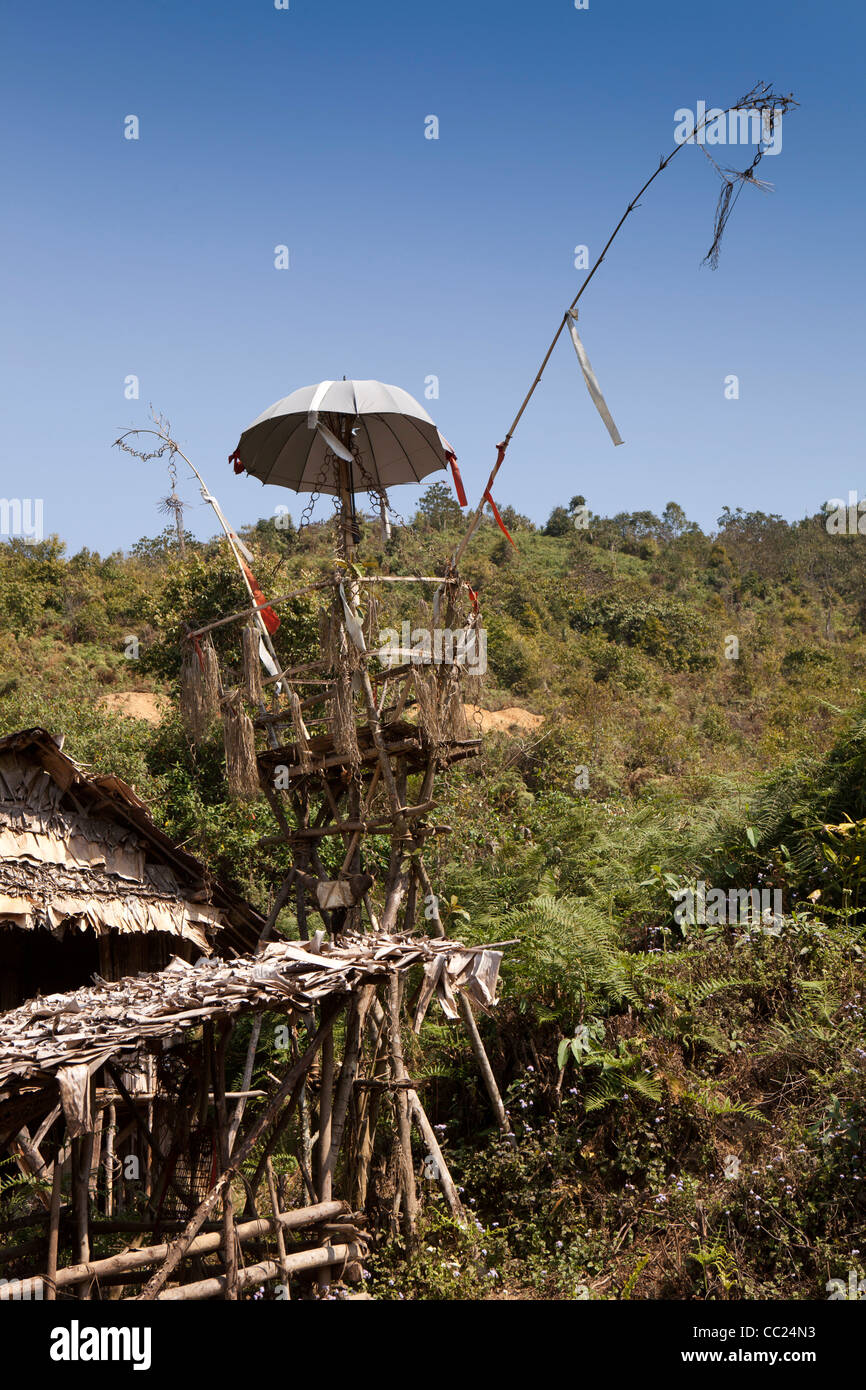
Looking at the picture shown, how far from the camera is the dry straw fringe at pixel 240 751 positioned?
8.29m

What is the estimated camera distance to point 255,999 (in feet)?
18.7

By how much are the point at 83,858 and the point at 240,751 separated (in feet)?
5.42

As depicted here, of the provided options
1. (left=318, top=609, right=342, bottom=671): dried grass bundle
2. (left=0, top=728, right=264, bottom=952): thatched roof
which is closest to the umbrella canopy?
(left=318, top=609, right=342, bottom=671): dried grass bundle

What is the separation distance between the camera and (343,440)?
8.80 m

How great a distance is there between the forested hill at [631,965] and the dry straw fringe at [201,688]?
2.24 metres

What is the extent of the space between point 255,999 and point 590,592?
2789 centimetres

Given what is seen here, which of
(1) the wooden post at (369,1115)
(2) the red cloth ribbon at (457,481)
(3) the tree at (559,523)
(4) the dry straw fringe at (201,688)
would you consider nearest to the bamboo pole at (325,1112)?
(1) the wooden post at (369,1115)

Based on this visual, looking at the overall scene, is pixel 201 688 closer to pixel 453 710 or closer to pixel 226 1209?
pixel 453 710

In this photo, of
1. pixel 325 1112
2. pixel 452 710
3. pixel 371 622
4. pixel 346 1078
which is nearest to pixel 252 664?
pixel 371 622

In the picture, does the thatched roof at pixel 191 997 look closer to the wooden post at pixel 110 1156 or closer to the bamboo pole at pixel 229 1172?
the bamboo pole at pixel 229 1172

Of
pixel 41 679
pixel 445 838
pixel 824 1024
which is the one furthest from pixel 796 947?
pixel 41 679

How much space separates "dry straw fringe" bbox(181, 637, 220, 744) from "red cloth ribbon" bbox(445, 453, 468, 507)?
238 cm

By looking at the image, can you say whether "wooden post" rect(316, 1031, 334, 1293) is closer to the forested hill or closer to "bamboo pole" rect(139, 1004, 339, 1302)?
"bamboo pole" rect(139, 1004, 339, 1302)
